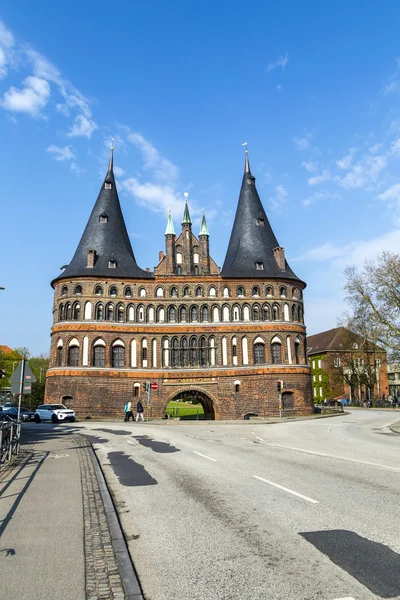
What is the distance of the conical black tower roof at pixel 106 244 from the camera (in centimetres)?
4531

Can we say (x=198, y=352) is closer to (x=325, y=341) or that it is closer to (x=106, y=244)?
(x=106, y=244)

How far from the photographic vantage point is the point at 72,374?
42.7 meters

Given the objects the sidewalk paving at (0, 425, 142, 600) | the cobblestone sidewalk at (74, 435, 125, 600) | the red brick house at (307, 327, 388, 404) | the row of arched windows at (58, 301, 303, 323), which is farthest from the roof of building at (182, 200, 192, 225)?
the cobblestone sidewalk at (74, 435, 125, 600)

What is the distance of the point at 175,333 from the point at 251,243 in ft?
41.5

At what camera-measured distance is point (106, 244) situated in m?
47.3

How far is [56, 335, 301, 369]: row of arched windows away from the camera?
1738 inches

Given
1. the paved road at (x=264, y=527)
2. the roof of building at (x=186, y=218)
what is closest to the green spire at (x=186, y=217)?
the roof of building at (x=186, y=218)

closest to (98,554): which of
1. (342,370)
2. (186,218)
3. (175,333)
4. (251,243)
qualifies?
(175,333)

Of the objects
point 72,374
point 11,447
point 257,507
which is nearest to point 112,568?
point 257,507

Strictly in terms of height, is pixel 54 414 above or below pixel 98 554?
above

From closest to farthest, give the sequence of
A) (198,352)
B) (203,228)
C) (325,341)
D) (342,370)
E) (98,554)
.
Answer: (98,554) < (198,352) < (203,228) < (342,370) < (325,341)

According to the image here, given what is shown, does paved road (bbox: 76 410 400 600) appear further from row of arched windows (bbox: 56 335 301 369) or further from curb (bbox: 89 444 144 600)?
row of arched windows (bbox: 56 335 301 369)

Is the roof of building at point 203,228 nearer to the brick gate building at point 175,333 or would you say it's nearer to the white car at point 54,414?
the brick gate building at point 175,333

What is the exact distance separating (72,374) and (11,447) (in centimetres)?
2943
